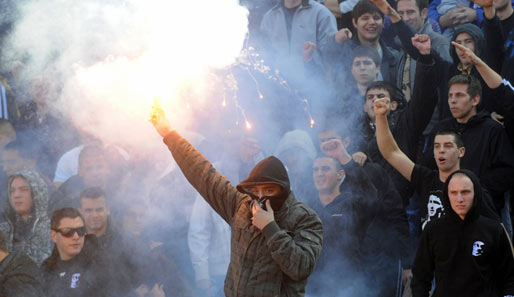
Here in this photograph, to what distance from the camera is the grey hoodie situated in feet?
20.1

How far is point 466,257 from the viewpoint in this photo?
4461mm

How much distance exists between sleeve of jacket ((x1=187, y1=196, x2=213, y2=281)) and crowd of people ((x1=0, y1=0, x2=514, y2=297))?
0.01 m

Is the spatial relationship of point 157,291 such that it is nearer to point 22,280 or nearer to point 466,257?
point 22,280

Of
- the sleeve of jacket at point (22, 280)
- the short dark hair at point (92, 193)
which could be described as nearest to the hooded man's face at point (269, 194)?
the sleeve of jacket at point (22, 280)

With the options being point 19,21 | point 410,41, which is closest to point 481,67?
point 410,41

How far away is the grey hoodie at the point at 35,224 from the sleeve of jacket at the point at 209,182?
98.0 inches

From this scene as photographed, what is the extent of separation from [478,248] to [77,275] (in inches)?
116

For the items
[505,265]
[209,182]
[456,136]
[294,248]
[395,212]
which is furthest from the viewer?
[395,212]

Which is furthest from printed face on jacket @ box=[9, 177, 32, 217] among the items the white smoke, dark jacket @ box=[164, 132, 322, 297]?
dark jacket @ box=[164, 132, 322, 297]

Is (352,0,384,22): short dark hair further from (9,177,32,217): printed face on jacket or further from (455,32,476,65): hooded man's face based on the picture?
(9,177,32,217): printed face on jacket

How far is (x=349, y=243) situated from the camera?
5742 millimetres

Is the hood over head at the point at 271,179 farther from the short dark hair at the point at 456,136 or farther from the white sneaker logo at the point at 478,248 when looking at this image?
the short dark hair at the point at 456,136

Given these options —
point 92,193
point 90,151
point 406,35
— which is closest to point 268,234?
point 92,193

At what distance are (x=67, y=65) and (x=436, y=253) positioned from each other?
3.87m
